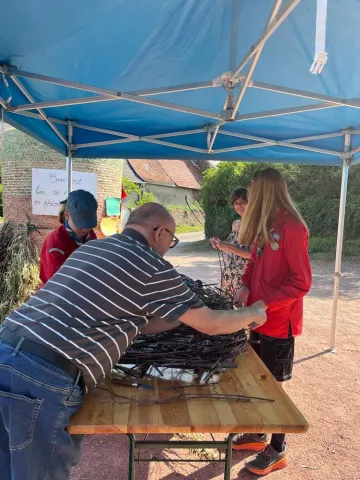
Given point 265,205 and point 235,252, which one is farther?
point 235,252

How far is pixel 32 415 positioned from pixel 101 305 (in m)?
0.39

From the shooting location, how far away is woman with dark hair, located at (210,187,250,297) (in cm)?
326

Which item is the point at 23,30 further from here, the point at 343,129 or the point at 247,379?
Result: the point at 343,129

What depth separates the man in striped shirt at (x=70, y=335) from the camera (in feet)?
4.01

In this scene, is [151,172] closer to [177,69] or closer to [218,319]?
[177,69]

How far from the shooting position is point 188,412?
134cm

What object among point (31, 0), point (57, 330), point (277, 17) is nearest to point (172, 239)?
point (57, 330)

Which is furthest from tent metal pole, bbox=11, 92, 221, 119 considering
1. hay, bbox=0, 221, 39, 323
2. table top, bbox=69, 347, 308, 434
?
hay, bbox=0, 221, 39, 323

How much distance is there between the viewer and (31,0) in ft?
5.49

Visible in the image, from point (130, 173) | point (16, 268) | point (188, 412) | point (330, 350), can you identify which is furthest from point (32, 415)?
point (130, 173)

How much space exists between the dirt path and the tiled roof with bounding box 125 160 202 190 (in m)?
18.0

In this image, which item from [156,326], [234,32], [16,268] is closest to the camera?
[156,326]

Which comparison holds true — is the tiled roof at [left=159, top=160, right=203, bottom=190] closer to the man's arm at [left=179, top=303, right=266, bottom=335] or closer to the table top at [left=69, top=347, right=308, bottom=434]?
the man's arm at [left=179, top=303, right=266, bottom=335]

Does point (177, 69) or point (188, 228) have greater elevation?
point (177, 69)
